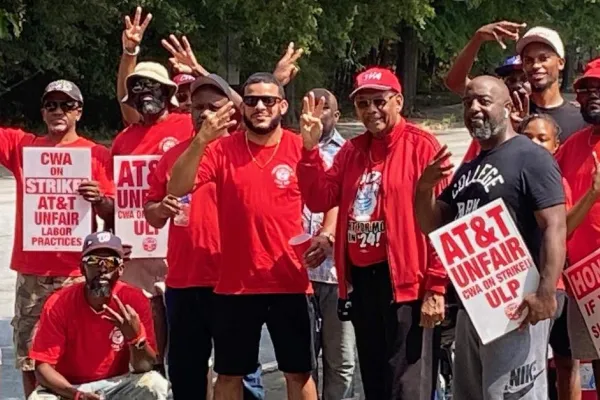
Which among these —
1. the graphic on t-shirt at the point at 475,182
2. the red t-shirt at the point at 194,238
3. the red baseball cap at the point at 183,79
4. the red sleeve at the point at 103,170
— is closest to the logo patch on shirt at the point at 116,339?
the red t-shirt at the point at 194,238

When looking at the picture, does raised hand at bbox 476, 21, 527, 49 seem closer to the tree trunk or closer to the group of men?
the group of men

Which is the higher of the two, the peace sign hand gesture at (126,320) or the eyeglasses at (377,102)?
the eyeglasses at (377,102)

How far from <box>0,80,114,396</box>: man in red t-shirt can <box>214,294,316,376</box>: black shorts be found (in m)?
1.20

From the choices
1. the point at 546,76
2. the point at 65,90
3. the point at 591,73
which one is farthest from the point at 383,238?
the point at 65,90

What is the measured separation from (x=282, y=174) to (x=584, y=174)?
1.64 meters

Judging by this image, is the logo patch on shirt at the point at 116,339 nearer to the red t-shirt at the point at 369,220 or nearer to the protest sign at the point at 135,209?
the protest sign at the point at 135,209

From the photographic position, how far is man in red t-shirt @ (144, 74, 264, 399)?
652cm

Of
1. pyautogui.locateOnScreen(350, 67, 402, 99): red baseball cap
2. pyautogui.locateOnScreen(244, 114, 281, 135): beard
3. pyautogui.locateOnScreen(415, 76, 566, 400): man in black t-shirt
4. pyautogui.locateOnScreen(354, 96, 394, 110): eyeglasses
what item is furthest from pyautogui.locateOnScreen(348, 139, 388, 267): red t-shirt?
pyautogui.locateOnScreen(244, 114, 281, 135): beard

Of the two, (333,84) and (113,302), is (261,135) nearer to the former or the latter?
(113,302)

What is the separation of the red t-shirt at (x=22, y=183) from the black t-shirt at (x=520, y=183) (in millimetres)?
2761

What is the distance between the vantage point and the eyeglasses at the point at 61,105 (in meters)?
7.06

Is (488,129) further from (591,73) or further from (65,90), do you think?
(65,90)

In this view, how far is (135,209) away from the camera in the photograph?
702 cm

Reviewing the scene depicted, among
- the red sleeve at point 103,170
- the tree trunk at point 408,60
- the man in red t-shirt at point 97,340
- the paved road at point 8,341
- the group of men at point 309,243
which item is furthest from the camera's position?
the tree trunk at point 408,60
